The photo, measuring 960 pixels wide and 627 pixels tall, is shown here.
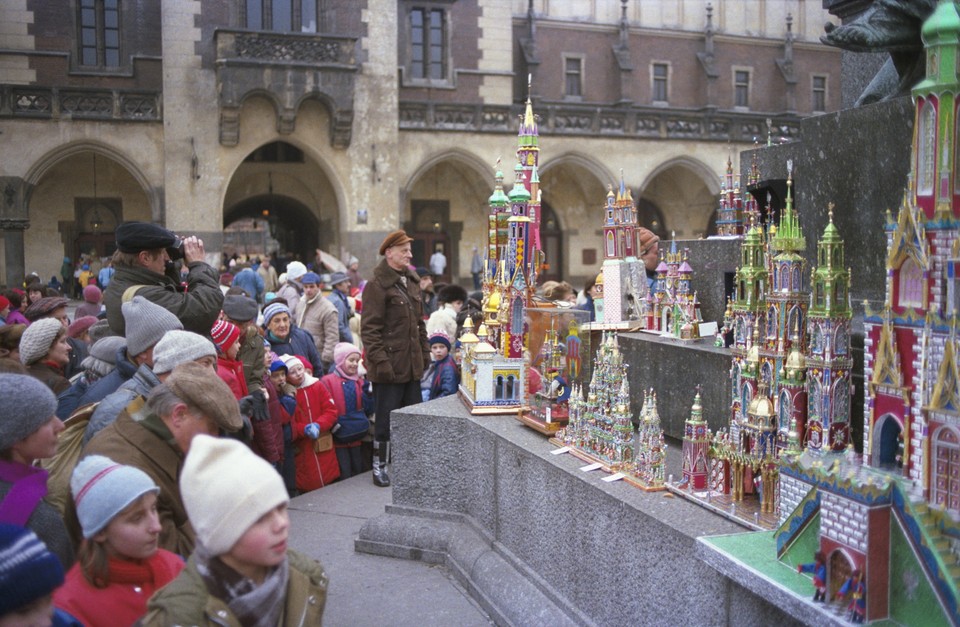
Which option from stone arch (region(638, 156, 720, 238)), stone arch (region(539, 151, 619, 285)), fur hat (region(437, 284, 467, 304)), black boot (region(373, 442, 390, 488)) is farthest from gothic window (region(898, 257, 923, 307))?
stone arch (region(638, 156, 720, 238))

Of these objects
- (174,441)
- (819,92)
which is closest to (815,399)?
(174,441)

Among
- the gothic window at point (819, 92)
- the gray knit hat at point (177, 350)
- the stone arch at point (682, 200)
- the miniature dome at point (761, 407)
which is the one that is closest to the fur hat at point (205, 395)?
the gray knit hat at point (177, 350)

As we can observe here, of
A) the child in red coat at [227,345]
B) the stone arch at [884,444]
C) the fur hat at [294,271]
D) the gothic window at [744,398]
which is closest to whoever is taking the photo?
the stone arch at [884,444]

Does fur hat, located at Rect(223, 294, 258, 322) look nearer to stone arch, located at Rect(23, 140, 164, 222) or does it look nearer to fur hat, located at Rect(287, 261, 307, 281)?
fur hat, located at Rect(287, 261, 307, 281)

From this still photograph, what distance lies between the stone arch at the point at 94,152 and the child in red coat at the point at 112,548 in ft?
73.5

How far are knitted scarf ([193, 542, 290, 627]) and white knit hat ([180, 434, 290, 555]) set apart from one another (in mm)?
62

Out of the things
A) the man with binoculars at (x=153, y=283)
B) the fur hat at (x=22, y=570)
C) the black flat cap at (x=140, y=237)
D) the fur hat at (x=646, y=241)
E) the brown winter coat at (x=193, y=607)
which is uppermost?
the fur hat at (x=646, y=241)

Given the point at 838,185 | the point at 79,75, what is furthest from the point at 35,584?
the point at 79,75

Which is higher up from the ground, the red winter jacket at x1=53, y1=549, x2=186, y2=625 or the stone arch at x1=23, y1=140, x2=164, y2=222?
the stone arch at x1=23, y1=140, x2=164, y2=222

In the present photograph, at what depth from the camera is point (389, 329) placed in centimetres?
701

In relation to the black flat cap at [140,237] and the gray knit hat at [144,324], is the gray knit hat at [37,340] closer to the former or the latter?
the black flat cap at [140,237]

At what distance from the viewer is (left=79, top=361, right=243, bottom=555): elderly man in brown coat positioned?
10.4ft

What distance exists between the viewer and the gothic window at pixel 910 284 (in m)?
2.64

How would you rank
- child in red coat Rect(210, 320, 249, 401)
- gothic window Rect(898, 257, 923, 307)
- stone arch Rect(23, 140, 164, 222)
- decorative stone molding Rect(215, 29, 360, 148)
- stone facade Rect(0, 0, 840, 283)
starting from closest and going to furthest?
gothic window Rect(898, 257, 923, 307)
child in red coat Rect(210, 320, 249, 401)
stone arch Rect(23, 140, 164, 222)
decorative stone molding Rect(215, 29, 360, 148)
stone facade Rect(0, 0, 840, 283)
